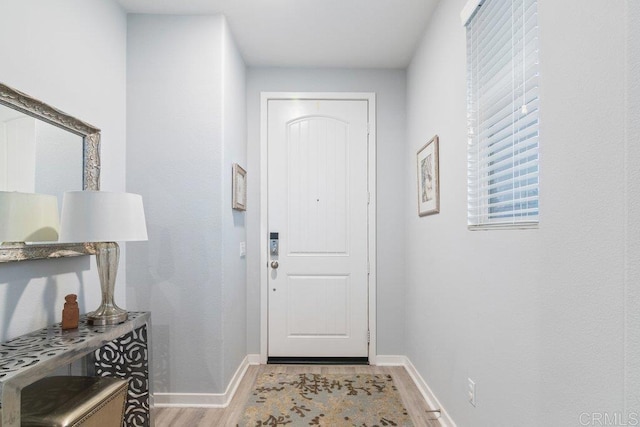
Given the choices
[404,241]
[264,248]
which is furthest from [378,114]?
[264,248]

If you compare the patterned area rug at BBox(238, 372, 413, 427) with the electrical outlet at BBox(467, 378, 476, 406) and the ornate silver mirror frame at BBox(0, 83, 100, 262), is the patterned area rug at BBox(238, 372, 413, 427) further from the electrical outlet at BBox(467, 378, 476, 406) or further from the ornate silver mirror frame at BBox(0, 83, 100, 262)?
the ornate silver mirror frame at BBox(0, 83, 100, 262)

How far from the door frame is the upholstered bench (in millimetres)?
1679

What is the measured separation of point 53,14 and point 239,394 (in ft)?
8.42

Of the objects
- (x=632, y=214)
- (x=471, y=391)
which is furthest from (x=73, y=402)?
(x=632, y=214)

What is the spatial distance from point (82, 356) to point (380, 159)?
2.63 m

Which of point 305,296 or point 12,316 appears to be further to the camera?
point 305,296

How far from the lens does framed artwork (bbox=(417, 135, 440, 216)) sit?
2391 mm

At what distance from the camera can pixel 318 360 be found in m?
3.33

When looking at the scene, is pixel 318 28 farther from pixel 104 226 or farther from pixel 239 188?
pixel 104 226

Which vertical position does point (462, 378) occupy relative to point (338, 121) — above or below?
below

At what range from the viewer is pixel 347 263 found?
11.0 feet

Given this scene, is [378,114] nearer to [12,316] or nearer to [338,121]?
[338,121]

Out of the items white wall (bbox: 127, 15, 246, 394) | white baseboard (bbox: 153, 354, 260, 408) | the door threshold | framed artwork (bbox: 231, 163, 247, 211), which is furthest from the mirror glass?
the door threshold

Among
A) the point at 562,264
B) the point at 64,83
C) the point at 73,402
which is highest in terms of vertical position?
the point at 64,83
